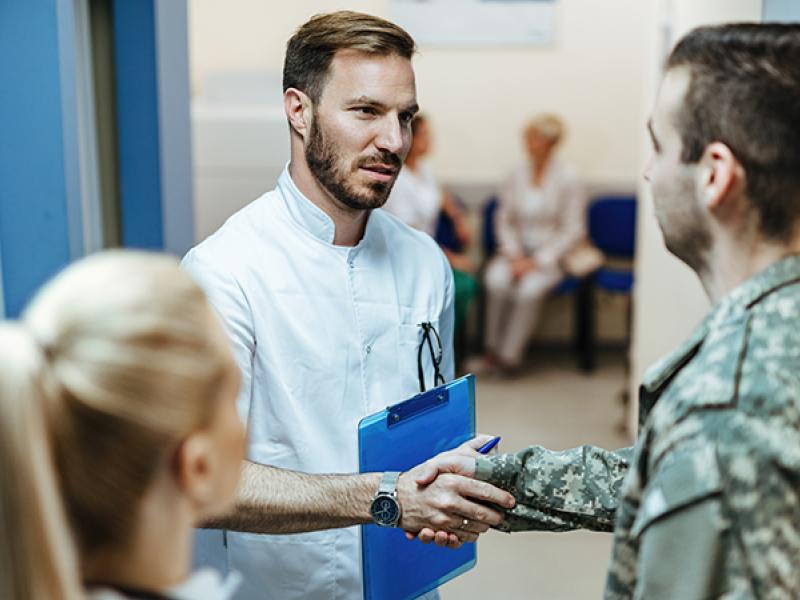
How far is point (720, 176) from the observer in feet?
3.27

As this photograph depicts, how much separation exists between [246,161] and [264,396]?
1.27 m

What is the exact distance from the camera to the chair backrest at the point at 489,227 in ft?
18.9

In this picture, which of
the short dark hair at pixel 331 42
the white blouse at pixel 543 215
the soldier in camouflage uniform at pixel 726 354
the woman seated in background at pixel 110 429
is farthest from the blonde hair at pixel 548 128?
the woman seated in background at pixel 110 429

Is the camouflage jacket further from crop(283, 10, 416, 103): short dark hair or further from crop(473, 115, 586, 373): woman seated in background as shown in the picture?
crop(473, 115, 586, 373): woman seated in background

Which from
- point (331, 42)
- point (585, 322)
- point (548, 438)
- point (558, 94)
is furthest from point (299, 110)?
point (558, 94)

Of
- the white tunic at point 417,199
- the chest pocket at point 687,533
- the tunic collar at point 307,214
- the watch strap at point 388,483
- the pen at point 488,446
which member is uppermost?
the tunic collar at point 307,214

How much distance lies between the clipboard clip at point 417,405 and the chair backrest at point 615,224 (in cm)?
429

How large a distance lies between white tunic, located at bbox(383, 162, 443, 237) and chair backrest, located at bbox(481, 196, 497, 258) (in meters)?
0.56

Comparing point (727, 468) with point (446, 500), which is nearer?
point (727, 468)

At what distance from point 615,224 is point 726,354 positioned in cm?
482

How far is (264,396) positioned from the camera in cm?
153

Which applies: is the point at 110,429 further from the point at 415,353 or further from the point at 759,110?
the point at 415,353

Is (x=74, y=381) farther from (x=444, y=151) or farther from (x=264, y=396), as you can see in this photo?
(x=444, y=151)

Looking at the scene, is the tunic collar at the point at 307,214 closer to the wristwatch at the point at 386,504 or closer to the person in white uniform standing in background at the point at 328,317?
the person in white uniform standing in background at the point at 328,317
